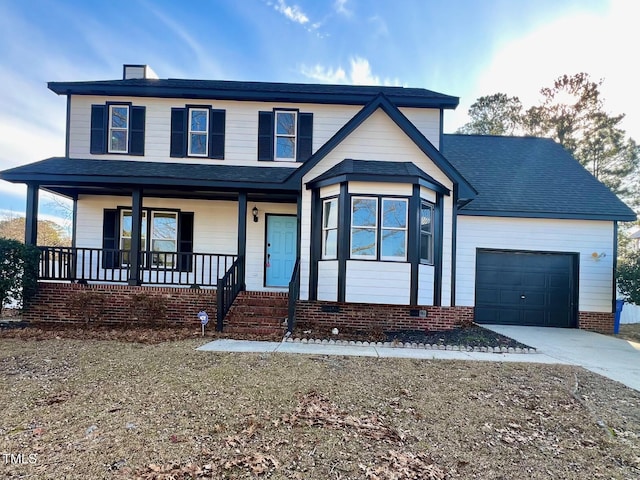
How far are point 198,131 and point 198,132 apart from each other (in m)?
0.04

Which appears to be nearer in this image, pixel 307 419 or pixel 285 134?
pixel 307 419

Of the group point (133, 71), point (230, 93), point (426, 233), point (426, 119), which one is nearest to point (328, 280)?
point (426, 233)

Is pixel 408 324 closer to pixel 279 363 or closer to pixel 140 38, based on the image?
pixel 279 363


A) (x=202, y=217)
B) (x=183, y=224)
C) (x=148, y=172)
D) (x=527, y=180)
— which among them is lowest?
(x=183, y=224)

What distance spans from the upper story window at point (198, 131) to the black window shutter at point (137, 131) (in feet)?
4.85

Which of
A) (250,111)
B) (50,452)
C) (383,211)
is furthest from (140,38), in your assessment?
(50,452)

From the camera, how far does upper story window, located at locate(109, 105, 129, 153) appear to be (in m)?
10.4

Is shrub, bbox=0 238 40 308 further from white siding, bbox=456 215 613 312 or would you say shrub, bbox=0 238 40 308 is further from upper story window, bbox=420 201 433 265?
white siding, bbox=456 215 613 312

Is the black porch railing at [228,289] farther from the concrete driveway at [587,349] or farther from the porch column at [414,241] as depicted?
the concrete driveway at [587,349]

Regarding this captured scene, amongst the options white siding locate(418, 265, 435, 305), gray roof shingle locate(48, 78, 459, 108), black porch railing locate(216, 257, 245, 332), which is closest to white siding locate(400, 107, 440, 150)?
gray roof shingle locate(48, 78, 459, 108)

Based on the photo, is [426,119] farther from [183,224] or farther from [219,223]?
[183,224]

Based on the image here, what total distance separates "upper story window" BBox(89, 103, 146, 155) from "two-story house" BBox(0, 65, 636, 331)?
0.10 ft

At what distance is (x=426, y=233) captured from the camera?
852cm

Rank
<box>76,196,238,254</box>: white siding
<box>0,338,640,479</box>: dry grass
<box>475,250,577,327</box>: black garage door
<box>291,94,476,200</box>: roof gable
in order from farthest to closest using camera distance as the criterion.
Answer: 1. <box>76,196,238,254</box>: white siding
2. <box>475,250,577,327</box>: black garage door
3. <box>291,94,476,200</box>: roof gable
4. <box>0,338,640,479</box>: dry grass
